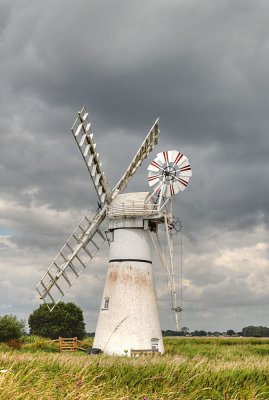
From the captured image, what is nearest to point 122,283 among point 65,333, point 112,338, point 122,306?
point 122,306

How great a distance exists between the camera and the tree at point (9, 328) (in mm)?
42281

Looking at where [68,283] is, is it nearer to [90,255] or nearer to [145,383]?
[90,255]

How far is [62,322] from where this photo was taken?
6109 centimetres

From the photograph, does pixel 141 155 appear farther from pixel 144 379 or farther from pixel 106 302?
pixel 144 379

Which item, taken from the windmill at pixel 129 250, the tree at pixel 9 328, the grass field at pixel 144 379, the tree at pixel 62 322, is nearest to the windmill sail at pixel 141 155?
the windmill at pixel 129 250

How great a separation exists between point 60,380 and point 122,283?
694 inches

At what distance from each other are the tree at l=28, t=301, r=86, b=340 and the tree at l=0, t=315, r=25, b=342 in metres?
17.1

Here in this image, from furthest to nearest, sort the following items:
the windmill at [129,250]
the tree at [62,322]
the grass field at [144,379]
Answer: the tree at [62,322]
the windmill at [129,250]
the grass field at [144,379]

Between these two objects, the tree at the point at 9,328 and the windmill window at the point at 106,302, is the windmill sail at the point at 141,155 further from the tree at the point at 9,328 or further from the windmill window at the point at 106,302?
the tree at the point at 9,328

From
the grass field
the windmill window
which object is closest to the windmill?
the windmill window

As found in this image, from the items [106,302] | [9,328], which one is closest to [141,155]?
[106,302]

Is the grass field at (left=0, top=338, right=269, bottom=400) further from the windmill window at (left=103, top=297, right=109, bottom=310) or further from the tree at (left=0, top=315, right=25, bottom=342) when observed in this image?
the tree at (left=0, top=315, right=25, bottom=342)

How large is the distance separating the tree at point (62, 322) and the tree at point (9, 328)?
17.1 metres

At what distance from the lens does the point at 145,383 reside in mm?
14352
